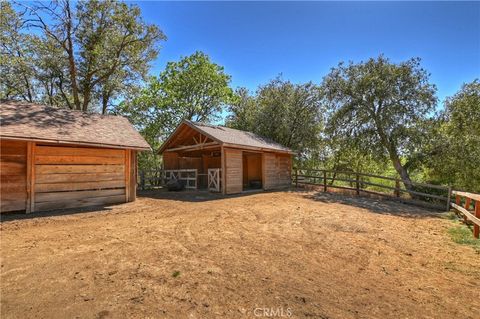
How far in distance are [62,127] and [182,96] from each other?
64.0 feet

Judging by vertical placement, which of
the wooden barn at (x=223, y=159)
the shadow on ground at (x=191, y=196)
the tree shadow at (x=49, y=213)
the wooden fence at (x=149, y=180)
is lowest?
the shadow on ground at (x=191, y=196)

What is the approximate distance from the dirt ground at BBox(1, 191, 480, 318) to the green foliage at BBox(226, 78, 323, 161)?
16.1 meters

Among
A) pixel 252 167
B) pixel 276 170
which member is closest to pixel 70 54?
pixel 252 167

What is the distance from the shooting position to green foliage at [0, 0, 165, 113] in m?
16.4

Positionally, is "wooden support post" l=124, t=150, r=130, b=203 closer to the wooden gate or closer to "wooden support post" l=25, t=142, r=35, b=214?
"wooden support post" l=25, t=142, r=35, b=214

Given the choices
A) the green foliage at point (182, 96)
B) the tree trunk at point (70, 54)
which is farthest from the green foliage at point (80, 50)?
the green foliage at point (182, 96)

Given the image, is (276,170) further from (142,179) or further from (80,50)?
(80,50)

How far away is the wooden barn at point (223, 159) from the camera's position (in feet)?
43.7

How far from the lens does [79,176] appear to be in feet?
29.3

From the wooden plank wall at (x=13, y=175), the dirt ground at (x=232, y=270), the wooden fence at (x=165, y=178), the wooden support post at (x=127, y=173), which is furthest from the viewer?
the wooden fence at (x=165, y=178)

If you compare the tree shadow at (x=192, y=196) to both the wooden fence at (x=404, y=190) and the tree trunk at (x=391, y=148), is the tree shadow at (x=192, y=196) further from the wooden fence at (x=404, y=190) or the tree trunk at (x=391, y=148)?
the tree trunk at (x=391, y=148)

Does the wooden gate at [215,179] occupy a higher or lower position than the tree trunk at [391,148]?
lower

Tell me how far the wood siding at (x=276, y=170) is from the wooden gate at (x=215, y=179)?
128 inches

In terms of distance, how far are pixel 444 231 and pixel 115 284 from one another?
7970 mm
